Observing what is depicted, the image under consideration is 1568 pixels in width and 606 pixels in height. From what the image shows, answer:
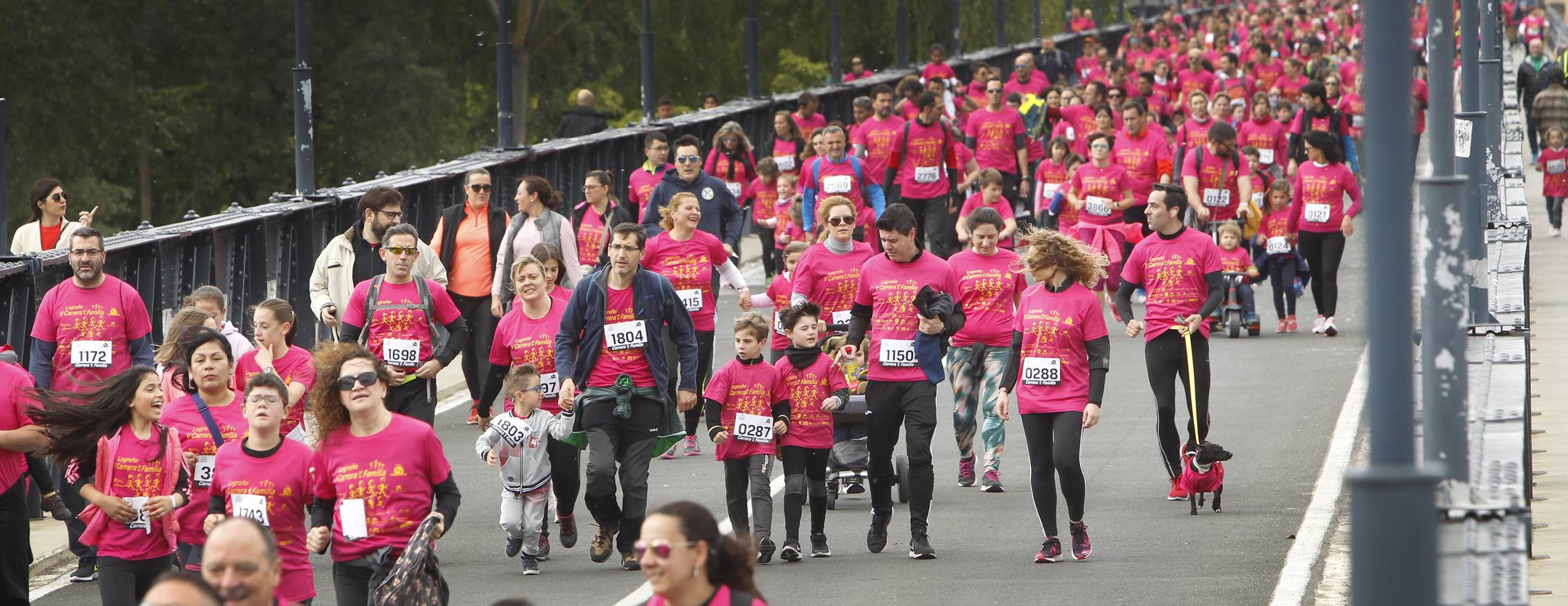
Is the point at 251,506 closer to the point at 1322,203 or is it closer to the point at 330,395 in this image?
the point at 330,395

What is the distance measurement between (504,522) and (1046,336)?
9.13ft

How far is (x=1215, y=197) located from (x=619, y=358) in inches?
426

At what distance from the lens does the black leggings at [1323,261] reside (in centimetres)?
1989


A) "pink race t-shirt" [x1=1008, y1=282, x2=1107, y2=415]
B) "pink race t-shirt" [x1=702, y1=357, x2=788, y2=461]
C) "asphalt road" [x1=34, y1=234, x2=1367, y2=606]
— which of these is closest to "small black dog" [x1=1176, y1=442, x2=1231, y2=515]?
"asphalt road" [x1=34, y1=234, x2=1367, y2=606]

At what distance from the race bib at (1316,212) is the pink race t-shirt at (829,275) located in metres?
7.48

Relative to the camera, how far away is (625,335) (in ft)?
38.1

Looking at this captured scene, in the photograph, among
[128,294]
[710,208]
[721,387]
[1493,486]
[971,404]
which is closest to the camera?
[1493,486]

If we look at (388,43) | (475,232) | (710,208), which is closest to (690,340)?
(475,232)

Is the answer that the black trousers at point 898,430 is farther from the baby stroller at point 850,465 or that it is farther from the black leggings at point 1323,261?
the black leggings at point 1323,261

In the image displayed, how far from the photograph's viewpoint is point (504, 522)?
11766 millimetres

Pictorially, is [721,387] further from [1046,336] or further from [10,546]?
[10,546]

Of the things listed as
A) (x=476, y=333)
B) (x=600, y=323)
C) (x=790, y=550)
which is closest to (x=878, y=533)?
(x=790, y=550)

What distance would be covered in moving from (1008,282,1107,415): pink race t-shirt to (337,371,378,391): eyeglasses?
389 centimetres

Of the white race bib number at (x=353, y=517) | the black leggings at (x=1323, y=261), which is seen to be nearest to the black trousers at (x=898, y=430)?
the white race bib number at (x=353, y=517)
